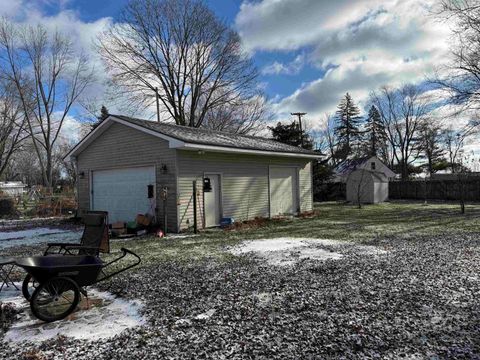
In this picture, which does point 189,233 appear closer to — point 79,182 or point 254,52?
point 79,182

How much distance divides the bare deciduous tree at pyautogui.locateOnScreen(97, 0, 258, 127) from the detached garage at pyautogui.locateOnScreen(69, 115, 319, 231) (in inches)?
554

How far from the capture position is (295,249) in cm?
747

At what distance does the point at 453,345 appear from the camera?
2.94m

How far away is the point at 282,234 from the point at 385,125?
125 feet

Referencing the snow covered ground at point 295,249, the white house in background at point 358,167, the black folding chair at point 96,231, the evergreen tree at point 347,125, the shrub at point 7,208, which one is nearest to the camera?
the black folding chair at point 96,231

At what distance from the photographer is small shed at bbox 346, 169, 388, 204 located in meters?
23.6

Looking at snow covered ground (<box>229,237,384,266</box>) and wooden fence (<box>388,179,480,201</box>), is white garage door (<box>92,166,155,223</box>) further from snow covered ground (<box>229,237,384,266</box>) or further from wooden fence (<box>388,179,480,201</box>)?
wooden fence (<box>388,179,480,201</box>)

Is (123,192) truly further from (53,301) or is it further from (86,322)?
(86,322)

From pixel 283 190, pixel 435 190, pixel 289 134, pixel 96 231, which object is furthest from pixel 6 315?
pixel 435 190

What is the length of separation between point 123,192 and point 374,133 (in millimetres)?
38352

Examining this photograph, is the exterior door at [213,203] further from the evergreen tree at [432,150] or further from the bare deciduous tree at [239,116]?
the evergreen tree at [432,150]

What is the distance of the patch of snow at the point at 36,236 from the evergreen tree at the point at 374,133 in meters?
38.5

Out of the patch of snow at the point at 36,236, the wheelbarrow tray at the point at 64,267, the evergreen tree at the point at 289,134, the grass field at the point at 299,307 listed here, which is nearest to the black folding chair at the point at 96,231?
the grass field at the point at 299,307

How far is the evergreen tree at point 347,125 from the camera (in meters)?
43.4
